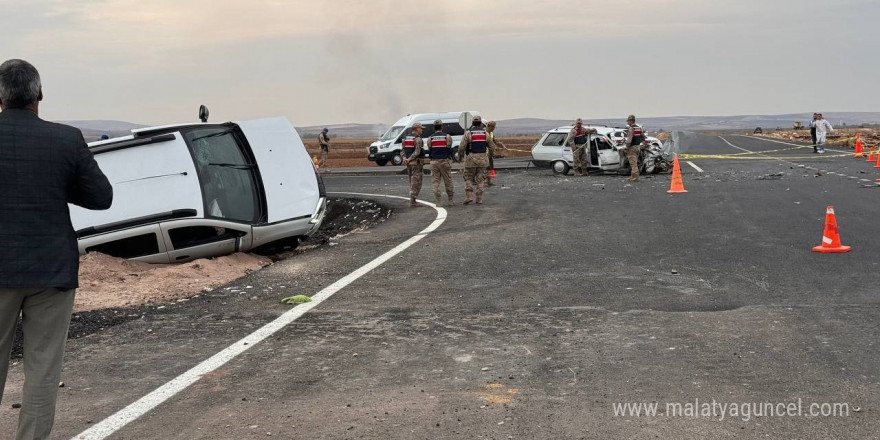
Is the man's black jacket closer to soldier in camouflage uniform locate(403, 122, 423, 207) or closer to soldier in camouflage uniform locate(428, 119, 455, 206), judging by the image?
soldier in camouflage uniform locate(428, 119, 455, 206)

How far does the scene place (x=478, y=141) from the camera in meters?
19.8

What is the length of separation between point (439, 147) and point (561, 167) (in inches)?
471

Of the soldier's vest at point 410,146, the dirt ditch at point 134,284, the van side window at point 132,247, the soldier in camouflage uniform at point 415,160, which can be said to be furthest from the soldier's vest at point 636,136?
the van side window at point 132,247

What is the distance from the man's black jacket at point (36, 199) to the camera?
167 inches

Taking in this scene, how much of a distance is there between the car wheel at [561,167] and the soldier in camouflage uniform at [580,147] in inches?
30.7

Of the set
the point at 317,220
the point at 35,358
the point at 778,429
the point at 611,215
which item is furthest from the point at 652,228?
the point at 35,358

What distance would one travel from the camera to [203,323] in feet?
26.0

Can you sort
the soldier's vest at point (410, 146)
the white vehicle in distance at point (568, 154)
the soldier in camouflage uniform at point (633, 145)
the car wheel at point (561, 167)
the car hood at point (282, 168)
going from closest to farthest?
the car hood at point (282, 168) < the soldier's vest at point (410, 146) < the soldier in camouflage uniform at point (633, 145) < the white vehicle in distance at point (568, 154) < the car wheel at point (561, 167)

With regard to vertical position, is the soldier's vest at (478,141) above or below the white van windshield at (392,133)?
above

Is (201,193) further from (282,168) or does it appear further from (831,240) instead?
(831,240)

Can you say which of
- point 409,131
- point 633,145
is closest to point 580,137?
point 633,145

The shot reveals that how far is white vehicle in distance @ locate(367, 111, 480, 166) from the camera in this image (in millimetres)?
40188

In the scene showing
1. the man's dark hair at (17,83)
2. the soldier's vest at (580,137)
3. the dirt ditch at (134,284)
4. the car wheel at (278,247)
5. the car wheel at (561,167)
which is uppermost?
the man's dark hair at (17,83)

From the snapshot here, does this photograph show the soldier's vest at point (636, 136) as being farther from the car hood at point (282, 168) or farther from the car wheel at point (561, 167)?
the car hood at point (282, 168)
